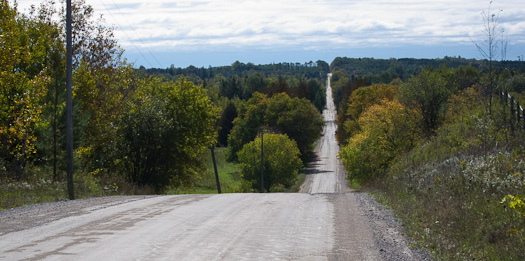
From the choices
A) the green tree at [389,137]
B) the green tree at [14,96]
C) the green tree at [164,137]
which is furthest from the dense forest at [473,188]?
the green tree at [164,137]

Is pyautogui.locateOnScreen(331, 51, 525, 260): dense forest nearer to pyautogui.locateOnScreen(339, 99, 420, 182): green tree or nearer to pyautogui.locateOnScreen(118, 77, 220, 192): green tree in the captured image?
pyautogui.locateOnScreen(339, 99, 420, 182): green tree

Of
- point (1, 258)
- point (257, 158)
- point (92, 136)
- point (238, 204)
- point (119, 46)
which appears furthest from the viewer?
point (257, 158)

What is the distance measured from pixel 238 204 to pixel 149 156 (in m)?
21.0

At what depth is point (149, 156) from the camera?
34.2 metres

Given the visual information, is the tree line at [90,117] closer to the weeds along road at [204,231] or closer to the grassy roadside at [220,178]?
the grassy roadside at [220,178]

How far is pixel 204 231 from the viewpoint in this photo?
9.87 metres

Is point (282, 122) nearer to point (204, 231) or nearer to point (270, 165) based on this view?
point (270, 165)

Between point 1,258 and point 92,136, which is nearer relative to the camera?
point 1,258

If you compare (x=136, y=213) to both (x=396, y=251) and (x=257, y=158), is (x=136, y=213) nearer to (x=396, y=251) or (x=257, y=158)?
(x=396, y=251)

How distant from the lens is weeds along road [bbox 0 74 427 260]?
8.04 meters

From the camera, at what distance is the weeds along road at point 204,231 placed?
316 inches

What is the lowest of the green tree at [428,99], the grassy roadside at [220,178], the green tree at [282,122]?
the grassy roadside at [220,178]

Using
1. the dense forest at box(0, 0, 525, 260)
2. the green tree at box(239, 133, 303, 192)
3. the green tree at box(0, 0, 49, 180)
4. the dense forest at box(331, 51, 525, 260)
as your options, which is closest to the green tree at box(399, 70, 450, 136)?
the dense forest at box(0, 0, 525, 260)

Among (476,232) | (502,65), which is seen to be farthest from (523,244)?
(502,65)
